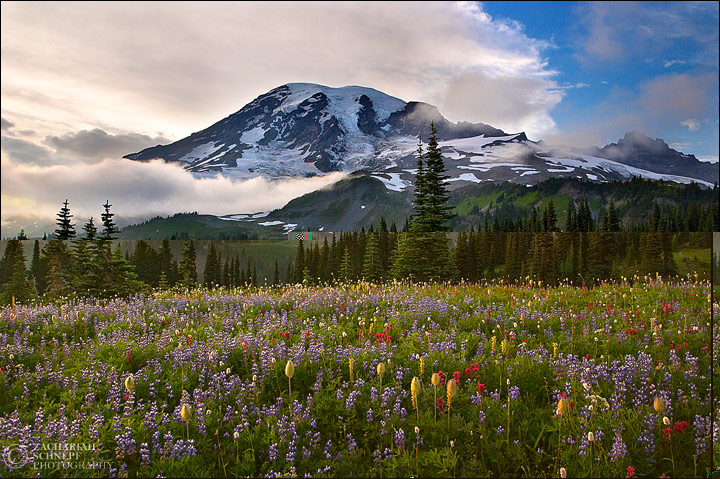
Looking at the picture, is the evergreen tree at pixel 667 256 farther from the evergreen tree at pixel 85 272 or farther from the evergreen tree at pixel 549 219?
the evergreen tree at pixel 85 272

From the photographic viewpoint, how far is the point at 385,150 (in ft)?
188

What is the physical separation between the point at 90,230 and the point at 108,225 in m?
0.56

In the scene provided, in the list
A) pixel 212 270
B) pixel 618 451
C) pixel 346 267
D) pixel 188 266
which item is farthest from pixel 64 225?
pixel 618 451

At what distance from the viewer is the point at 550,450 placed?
366 cm

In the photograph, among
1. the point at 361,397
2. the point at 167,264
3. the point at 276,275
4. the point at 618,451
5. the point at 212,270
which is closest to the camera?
the point at 618,451

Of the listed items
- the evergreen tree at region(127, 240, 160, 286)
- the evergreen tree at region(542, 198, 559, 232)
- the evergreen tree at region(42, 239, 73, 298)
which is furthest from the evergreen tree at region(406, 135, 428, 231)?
the evergreen tree at region(42, 239, 73, 298)

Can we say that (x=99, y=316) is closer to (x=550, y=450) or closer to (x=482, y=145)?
(x=550, y=450)

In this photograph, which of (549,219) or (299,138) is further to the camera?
(299,138)

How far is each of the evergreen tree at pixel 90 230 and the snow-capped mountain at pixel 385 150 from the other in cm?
652

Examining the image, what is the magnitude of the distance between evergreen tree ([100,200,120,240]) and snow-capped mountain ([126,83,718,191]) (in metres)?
5.61

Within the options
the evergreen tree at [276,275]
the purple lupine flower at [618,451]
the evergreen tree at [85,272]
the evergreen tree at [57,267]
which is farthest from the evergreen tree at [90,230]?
the purple lupine flower at [618,451]

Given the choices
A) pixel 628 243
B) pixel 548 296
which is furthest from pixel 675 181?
pixel 548 296

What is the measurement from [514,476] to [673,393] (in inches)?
89.6

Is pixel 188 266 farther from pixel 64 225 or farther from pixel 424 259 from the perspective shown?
pixel 424 259
